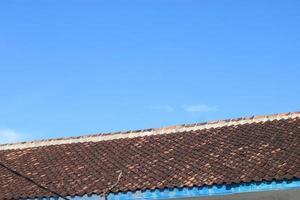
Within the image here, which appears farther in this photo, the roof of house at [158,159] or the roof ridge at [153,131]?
the roof ridge at [153,131]

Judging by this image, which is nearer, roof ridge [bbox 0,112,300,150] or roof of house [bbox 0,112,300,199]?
roof of house [bbox 0,112,300,199]

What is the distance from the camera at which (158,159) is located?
10.1 metres

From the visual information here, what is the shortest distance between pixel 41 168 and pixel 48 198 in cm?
185

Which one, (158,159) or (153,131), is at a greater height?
(153,131)

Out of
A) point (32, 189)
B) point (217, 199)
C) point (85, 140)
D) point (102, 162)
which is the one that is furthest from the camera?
point (85, 140)

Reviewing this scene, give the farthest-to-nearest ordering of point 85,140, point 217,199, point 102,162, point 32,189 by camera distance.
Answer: point 85,140
point 102,162
point 32,189
point 217,199

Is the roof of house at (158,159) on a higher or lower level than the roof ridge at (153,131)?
lower

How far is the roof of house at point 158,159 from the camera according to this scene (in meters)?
8.71

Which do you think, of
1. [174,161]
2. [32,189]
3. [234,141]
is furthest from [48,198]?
[234,141]

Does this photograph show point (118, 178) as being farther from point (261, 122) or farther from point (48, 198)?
point (261, 122)

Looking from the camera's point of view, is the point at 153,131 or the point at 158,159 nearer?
the point at 158,159

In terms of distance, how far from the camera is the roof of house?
871 centimetres

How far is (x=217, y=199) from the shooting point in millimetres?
8625

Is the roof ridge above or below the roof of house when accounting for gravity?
above
